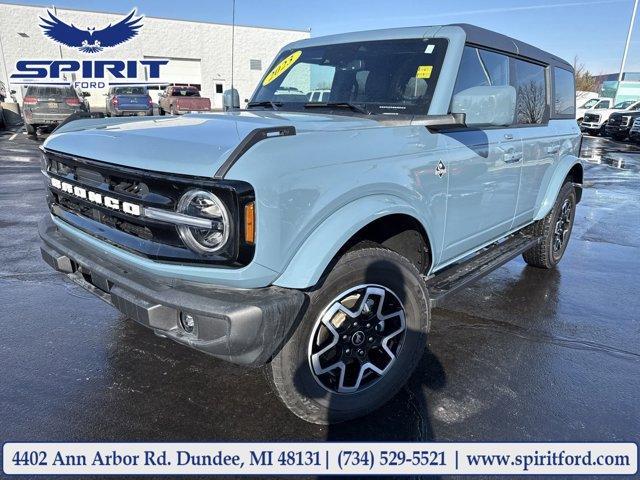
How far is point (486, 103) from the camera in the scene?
9.18 feet

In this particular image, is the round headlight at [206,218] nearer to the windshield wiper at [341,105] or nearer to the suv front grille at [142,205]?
the suv front grille at [142,205]

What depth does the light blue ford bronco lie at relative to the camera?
1.96 metres

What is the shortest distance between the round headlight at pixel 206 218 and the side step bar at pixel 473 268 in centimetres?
137

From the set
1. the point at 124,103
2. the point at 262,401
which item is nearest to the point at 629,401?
the point at 262,401

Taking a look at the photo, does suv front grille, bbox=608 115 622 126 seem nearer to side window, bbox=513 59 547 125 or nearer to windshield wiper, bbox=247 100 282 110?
side window, bbox=513 59 547 125

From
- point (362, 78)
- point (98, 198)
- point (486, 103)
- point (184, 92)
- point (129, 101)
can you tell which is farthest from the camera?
point (184, 92)

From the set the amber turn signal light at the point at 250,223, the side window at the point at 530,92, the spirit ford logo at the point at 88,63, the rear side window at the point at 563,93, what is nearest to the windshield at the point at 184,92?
the spirit ford logo at the point at 88,63

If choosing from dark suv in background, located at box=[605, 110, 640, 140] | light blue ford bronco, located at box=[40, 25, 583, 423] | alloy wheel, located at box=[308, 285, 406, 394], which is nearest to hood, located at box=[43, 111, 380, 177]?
light blue ford bronco, located at box=[40, 25, 583, 423]

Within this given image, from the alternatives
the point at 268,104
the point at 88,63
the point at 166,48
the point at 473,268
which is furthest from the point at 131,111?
the point at 473,268

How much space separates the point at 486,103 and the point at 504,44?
119 cm

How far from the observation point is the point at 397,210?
243 cm

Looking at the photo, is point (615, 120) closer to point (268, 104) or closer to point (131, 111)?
point (131, 111)

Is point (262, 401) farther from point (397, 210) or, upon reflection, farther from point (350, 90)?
point (350, 90)

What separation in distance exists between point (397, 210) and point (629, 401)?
1.84m
